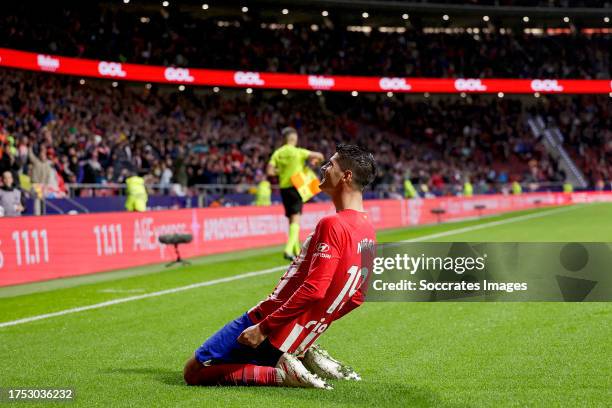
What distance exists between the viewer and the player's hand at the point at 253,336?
5.74m

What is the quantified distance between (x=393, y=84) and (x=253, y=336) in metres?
48.4

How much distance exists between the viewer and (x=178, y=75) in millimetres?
44156

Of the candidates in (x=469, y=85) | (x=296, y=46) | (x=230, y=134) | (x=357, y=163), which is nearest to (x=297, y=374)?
(x=357, y=163)

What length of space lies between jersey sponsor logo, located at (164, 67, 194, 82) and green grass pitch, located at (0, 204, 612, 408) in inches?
1207

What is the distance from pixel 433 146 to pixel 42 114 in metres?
30.9

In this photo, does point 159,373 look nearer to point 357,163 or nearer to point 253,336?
point 253,336

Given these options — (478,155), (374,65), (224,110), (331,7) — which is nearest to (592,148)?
(478,155)

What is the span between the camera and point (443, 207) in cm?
3944

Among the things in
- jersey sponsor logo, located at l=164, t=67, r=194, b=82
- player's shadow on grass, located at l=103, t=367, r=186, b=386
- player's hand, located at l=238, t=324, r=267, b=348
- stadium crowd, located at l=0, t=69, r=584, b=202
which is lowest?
player's shadow on grass, located at l=103, t=367, r=186, b=386

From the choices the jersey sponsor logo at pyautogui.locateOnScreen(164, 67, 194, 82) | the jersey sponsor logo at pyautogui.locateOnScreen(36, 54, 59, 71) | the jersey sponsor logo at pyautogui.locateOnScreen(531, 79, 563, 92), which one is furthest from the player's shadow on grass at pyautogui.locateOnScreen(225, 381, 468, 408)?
the jersey sponsor logo at pyautogui.locateOnScreen(531, 79, 563, 92)

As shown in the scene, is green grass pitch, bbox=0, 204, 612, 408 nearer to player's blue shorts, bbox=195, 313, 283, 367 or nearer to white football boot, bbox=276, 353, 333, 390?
white football boot, bbox=276, 353, 333, 390

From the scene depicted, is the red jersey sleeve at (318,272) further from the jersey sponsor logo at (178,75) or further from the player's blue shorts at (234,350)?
the jersey sponsor logo at (178,75)

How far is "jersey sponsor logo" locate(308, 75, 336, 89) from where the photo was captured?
50.0 m

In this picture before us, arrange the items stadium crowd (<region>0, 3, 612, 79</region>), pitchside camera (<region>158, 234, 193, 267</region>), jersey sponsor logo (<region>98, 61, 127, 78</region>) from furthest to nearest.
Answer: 1. stadium crowd (<region>0, 3, 612, 79</region>)
2. jersey sponsor logo (<region>98, 61, 127, 78</region>)
3. pitchside camera (<region>158, 234, 193, 267</region>)
